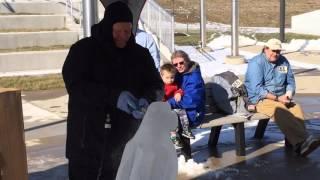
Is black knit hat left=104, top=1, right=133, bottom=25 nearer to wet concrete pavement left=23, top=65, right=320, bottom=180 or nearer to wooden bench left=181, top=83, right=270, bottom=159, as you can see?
wet concrete pavement left=23, top=65, right=320, bottom=180

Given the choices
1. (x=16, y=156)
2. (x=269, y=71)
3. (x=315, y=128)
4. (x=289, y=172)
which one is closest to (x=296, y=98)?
(x=315, y=128)

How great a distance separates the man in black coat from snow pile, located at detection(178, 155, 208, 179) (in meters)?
2.52

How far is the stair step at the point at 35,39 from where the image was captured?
17844 mm

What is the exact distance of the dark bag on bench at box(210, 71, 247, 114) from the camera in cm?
708

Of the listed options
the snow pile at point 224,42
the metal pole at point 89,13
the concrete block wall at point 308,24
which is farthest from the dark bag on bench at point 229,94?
the concrete block wall at point 308,24

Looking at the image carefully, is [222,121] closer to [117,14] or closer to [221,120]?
[221,120]

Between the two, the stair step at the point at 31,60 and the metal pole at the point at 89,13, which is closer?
the metal pole at the point at 89,13

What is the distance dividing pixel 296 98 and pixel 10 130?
783cm

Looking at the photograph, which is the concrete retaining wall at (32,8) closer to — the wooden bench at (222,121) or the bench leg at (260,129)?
the bench leg at (260,129)

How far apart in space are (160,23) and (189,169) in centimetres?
1086

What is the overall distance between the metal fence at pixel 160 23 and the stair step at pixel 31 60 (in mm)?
2803

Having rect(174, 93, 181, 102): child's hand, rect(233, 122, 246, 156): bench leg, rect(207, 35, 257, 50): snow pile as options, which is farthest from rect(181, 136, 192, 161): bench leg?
Result: rect(207, 35, 257, 50): snow pile

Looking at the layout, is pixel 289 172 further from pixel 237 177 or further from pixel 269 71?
pixel 269 71

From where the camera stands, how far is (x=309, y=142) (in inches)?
271
